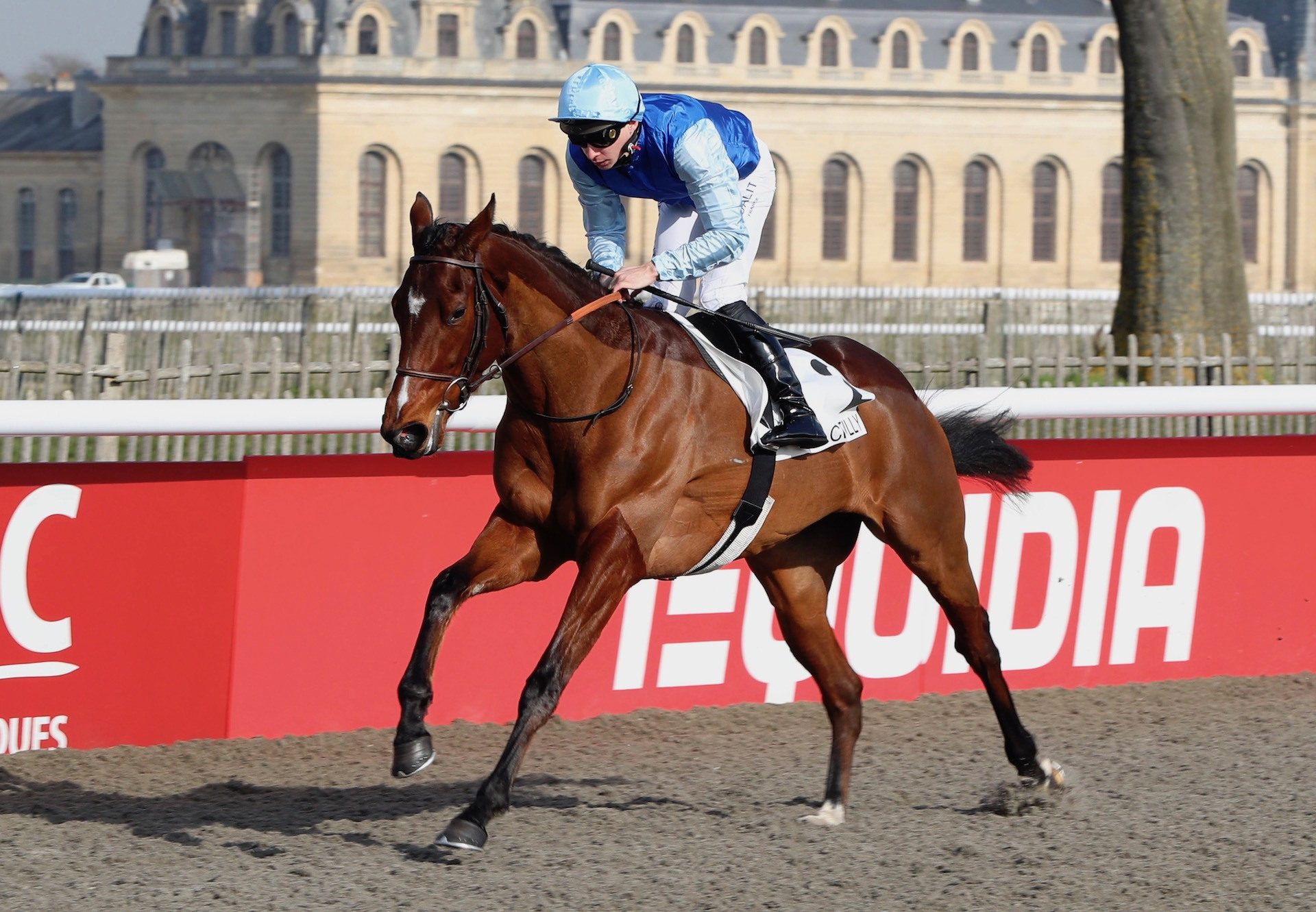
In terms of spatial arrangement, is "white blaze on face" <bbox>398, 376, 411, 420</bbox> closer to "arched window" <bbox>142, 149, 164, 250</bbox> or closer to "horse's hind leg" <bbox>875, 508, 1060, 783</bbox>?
"horse's hind leg" <bbox>875, 508, 1060, 783</bbox>

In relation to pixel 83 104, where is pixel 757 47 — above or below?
above

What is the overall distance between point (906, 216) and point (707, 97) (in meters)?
8.48

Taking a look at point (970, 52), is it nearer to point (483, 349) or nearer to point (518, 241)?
point (518, 241)

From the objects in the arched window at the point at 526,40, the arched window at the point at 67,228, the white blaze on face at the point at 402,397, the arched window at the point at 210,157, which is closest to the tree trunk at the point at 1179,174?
the white blaze on face at the point at 402,397

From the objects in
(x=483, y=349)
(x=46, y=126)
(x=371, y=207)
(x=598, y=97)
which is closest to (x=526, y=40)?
(x=371, y=207)

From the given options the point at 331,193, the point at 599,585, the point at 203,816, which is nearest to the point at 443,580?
the point at 599,585

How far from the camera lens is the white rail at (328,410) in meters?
5.39

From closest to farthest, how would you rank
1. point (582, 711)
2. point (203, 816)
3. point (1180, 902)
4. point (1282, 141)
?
point (1180, 902)
point (203, 816)
point (582, 711)
point (1282, 141)

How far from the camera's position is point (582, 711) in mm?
6207

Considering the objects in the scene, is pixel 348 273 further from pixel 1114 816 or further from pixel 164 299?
pixel 1114 816

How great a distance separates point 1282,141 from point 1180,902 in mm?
58085

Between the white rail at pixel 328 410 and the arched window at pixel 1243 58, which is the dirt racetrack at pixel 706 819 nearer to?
the white rail at pixel 328 410

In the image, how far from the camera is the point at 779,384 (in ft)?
15.6

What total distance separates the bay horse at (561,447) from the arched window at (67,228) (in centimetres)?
5915
